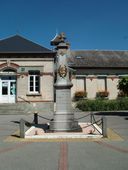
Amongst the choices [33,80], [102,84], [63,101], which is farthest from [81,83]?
[63,101]

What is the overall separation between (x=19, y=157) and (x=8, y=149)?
1.33 meters

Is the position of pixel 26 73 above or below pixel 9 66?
below

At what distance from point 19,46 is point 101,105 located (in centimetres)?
1040

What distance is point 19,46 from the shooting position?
3033 centimetres

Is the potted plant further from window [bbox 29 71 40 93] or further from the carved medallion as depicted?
the carved medallion

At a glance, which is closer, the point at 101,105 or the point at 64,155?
the point at 64,155

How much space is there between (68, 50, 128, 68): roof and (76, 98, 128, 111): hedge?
5.13 m

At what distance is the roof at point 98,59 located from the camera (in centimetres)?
3388

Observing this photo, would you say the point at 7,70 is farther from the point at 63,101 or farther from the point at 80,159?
the point at 80,159

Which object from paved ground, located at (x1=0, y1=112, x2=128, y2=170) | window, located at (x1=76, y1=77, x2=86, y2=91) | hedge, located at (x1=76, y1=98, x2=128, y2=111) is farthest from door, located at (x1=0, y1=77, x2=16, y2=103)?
paved ground, located at (x1=0, y1=112, x2=128, y2=170)

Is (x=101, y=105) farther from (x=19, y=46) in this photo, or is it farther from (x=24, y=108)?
(x=19, y=46)

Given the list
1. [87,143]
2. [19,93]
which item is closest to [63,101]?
[87,143]

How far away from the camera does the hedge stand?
Answer: 2934 centimetres

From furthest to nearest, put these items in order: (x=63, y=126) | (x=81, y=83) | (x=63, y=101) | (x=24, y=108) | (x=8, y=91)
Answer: (x=81, y=83) → (x=8, y=91) → (x=24, y=108) → (x=63, y=101) → (x=63, y=126)
